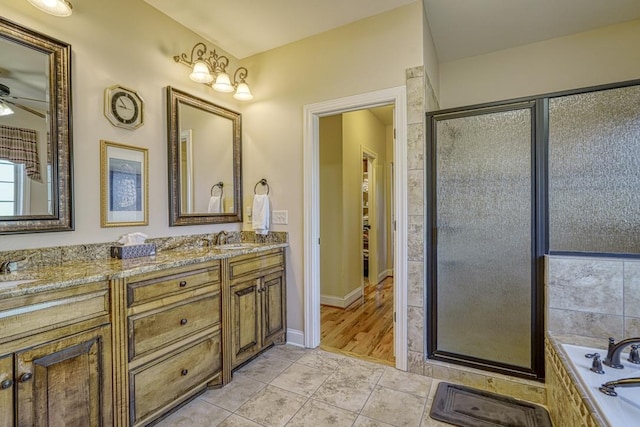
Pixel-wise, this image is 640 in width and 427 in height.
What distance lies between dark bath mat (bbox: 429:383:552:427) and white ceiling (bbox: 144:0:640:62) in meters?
2.76

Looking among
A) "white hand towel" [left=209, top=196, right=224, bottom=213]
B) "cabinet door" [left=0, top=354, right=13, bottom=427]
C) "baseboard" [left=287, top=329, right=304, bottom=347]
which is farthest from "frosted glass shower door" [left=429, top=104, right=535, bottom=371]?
"cabinet door" [left=0, top=354, right=13, bottom=427]

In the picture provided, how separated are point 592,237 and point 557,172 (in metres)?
0.44

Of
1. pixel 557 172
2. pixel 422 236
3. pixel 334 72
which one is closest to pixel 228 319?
pixel 422 236

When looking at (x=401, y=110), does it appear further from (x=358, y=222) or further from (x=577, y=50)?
(x=358, y=222)

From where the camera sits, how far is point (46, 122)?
66.4 inches

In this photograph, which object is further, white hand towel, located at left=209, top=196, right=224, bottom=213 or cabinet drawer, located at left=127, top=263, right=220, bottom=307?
white hand towel, located at left=209, top=196, right=224, bottom=213

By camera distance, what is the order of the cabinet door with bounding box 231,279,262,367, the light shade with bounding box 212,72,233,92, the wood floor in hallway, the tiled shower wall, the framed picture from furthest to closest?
1. the wood floor in hallway
2. the light shade with bounding box 212,72,233,92
3. the cabinet door with bounding box 231,279,262,367
4. the framed picture
5. the tiled shower wall

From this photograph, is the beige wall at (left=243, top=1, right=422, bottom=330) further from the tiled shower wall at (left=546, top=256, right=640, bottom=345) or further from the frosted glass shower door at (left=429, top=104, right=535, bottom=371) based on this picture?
the tiled shower wall at (left=546, top=256, right=640, bottom=345)

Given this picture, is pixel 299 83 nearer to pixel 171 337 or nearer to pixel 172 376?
pixel 171 337

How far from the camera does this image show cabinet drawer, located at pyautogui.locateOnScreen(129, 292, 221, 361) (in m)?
1.58

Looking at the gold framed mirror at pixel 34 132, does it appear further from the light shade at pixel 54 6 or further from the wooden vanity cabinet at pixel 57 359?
the wooden vanity cabinet at pixel 57 359

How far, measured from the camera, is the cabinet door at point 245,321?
86.0 inches

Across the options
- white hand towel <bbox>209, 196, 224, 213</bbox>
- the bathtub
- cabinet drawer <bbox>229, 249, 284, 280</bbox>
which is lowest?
the bathtub

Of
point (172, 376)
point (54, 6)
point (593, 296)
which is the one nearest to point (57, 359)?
point (172, 376)
